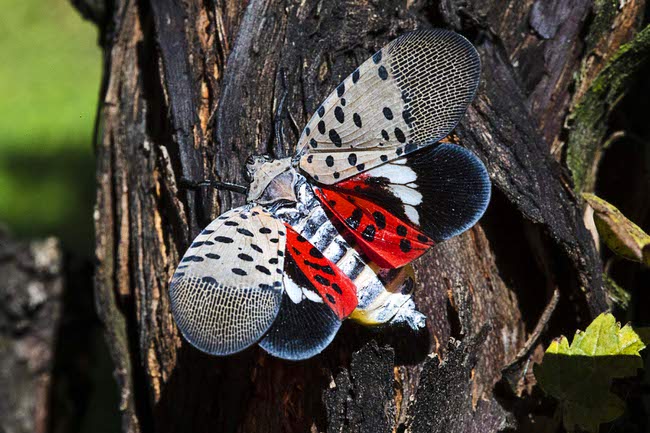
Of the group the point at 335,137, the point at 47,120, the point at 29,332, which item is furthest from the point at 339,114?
the point at 47,120

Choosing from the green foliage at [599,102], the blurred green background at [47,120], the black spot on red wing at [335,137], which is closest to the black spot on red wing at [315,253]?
the black spot on red wing at [335,137]

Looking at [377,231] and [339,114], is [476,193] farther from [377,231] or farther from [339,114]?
[339,114]

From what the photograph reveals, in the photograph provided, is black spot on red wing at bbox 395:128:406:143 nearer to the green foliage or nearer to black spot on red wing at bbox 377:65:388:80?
black spot on red wing at bbox 377:65:388:80

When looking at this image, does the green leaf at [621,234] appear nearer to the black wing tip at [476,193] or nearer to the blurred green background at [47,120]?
the black wing tip at [476,193]

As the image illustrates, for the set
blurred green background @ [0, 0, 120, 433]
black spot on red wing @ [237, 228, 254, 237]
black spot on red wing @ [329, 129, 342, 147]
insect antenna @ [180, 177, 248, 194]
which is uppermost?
black spot on red wing @ [329, 129, 342, 147]

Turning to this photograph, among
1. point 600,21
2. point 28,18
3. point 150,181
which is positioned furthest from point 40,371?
point 28,18

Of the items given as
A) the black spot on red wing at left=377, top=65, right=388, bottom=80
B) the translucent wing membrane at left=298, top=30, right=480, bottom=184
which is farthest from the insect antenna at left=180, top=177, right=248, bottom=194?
the black spot on red wing at left=377, top=65, right=388, bottom=80

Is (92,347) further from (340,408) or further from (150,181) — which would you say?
(340,408)
